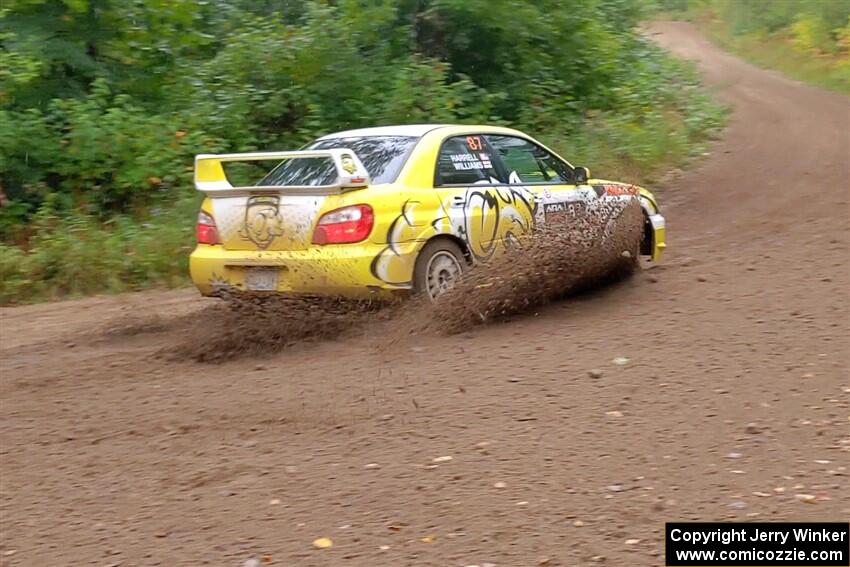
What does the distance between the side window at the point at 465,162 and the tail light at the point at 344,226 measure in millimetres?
888

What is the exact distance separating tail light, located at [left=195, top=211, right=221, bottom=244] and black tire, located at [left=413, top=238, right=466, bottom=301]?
1.50m

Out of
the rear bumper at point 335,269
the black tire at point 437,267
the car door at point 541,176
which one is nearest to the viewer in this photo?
the rear bumper at point 335,269

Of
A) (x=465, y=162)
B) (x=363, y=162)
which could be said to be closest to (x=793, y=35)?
(x=465, y=162)

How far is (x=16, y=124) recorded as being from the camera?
12734mm

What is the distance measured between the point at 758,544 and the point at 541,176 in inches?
210

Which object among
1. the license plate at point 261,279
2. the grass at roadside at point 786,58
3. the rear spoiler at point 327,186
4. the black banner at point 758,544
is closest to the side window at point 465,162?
the rear spoiler at point 327,186

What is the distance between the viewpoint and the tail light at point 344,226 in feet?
24.7

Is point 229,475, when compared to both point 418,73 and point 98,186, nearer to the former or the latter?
point 98,186

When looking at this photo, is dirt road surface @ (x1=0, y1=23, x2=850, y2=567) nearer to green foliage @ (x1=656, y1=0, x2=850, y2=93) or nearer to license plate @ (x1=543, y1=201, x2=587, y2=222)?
license plate @ (x1=543, y1=201, x2=587, y2=222)

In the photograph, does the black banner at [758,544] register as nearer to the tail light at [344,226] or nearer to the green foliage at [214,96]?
the tail light at [344,226]

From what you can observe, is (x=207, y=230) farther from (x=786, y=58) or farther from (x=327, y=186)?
(x=786, y=58)

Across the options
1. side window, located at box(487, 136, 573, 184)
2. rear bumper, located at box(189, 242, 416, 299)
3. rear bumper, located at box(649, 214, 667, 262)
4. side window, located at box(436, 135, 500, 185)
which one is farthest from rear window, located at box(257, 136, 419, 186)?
rear bumper, located at box(649, 214, 667, 262)

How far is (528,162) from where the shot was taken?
9.09 metres

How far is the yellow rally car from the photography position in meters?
7.55
